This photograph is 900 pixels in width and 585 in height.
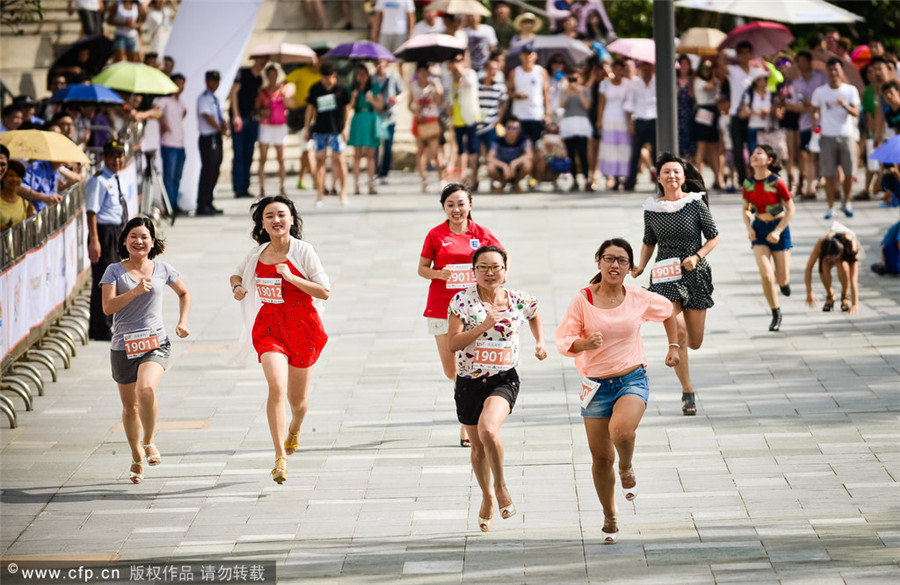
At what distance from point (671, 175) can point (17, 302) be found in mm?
5264

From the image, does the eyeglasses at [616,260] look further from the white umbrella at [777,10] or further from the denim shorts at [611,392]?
the white umbrella at [777,10]

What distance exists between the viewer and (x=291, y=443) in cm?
971

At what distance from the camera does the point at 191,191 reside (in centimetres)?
2198

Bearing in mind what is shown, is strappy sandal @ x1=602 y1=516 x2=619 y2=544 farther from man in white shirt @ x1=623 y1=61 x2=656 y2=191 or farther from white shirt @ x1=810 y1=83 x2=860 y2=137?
man in white shirt @ x1=623 y1=61 x2=656 y2=191

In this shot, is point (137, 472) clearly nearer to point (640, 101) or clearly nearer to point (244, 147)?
point (244, 147)

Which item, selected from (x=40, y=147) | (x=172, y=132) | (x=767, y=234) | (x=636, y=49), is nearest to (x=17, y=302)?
(x=40, y=147)

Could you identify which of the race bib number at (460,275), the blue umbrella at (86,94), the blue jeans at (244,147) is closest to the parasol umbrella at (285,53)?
the blue jeans at (244,147)

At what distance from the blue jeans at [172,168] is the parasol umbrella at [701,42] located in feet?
27.4

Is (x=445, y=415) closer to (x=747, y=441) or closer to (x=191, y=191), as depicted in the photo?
(x=747, y=441)

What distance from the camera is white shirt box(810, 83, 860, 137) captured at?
2055 centimetres

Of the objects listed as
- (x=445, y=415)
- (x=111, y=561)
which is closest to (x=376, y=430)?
(x=445, y=415)

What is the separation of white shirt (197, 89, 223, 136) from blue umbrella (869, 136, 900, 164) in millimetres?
10041

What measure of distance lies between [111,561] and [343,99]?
15.0 meters

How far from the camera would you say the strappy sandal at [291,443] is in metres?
9.69
